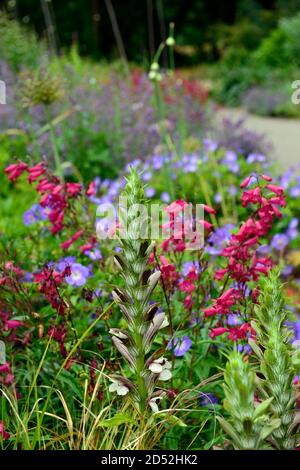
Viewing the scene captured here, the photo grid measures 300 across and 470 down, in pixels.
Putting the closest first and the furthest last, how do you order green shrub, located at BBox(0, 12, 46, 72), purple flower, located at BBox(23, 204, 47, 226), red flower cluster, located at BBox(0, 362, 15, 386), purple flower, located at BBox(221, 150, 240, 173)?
red flower cluster, located at BBox(0, 362, 15, 386) → purple flower, located at BBox(23, 204, 47, 226) → purple flower, located at BBox(221, 150, 240, 173) → green shrub, located at BBox(0, 12, 46, 72)

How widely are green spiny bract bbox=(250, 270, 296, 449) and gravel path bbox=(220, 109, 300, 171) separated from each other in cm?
463

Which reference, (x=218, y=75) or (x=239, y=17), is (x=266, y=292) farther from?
(x=239, y=17)

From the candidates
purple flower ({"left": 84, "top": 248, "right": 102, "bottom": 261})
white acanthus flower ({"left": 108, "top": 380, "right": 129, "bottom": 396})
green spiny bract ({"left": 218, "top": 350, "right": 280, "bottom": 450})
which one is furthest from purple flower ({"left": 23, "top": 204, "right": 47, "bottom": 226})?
green spiny bract ({"left": 218, "top": 350, "right": 280, "bottom": 450})

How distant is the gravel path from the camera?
22.9 feet

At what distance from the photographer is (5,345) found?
2020mm

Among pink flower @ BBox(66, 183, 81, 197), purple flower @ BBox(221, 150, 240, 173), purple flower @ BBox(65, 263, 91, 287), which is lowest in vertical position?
purple flower @ BBox(221, 150, 240, 173)

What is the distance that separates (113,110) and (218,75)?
10.8m

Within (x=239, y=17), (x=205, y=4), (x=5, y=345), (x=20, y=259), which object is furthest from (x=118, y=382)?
(x=205, y=4)

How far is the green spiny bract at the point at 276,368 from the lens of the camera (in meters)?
1.29

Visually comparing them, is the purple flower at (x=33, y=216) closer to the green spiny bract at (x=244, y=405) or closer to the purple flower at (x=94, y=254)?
the purple flower at (x=94, y=254)

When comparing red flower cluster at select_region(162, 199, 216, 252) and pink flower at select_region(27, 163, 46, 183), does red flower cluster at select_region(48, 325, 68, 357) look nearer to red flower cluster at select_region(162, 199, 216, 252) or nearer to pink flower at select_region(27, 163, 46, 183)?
red flower cluster at select_region(162, 199, 216, 252)

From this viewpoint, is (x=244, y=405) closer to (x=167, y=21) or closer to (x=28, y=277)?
(x=28, y=277)

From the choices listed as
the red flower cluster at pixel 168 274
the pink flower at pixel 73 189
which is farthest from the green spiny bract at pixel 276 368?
the pink flower at pixel 73 189

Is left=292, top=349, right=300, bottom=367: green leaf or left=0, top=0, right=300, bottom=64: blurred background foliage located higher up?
left=292, top=349, right=300, bottom=367: green leaf
